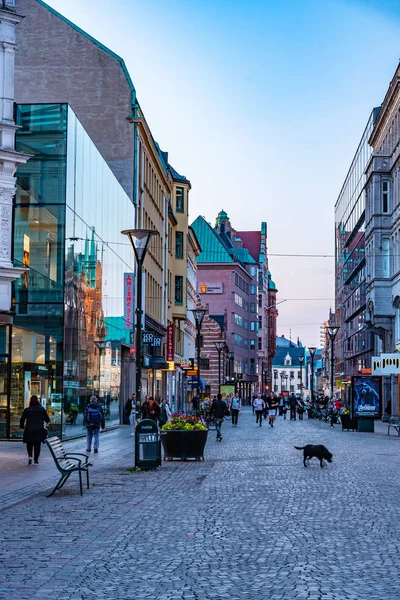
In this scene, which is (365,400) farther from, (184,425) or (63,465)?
(63,465)

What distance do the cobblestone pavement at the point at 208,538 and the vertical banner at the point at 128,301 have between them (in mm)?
26102

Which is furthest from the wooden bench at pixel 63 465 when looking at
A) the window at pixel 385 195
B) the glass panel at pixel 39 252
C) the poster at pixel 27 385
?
the window at pixel 385 195

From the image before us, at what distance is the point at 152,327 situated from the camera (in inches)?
2330

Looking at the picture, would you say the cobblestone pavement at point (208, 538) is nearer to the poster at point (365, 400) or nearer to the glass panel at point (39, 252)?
the glass panel at point (39, 252)

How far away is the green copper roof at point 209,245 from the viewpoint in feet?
445

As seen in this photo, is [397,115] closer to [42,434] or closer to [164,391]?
[164,391]

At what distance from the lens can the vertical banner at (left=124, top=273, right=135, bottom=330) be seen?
4697 centimetres

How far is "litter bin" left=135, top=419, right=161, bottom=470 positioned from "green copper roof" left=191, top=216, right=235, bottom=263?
113510 millimetres

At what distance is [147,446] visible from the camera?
71.7 ft

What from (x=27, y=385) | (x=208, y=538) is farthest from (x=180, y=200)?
(x=208, y=538)

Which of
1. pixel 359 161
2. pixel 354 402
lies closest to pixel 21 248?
pixel 354 402

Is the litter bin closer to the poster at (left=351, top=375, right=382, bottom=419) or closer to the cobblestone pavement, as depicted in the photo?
the cobblestone pavement

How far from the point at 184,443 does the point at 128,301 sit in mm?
23257

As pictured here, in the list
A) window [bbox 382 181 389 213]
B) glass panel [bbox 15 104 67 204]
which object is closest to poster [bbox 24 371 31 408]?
glass panel [bbox 15 104 67 204]
